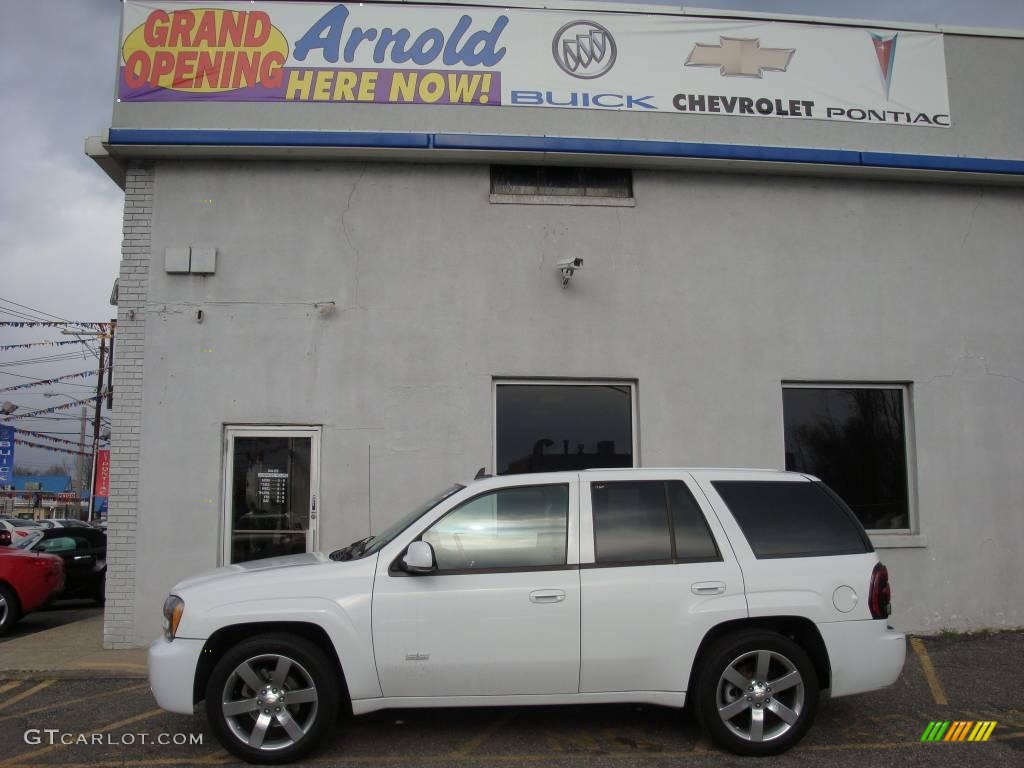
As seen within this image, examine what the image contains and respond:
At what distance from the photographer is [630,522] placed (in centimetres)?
525

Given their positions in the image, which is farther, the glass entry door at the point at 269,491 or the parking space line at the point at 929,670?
the glass entry door at the point at 269,491

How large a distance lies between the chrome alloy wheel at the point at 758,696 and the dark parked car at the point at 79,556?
11382 mm

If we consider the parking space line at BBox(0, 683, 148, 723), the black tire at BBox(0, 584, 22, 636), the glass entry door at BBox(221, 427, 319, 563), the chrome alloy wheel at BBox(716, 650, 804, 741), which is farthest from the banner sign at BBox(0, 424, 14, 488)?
the chrome alloy wheel at BBox(716, 650, 804, 741)

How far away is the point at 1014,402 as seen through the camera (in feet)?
30.6

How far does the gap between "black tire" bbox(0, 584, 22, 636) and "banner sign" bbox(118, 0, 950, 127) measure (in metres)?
5.90

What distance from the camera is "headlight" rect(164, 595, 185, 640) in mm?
4941

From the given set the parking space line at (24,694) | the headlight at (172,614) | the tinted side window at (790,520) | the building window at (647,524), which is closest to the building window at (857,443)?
the tinted side window at (790,520)

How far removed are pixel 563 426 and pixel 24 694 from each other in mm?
5362

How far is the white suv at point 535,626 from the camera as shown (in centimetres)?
488

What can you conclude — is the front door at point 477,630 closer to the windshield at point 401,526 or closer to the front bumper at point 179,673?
the windshield at point 401,526

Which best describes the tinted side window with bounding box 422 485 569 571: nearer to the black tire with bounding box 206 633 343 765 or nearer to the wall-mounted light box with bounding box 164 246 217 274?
the black tire with bounding box 206 633 343 765

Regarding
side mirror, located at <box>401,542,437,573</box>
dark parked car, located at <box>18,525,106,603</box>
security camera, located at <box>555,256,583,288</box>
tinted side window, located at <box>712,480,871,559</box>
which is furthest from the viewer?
dark parked car, located at <box>18,525,106,603</box>

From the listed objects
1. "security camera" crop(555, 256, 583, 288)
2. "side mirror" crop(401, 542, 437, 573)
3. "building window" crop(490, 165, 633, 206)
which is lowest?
"side mirror" crop(401, 542, 437, 573)

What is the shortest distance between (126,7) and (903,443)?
977cm
